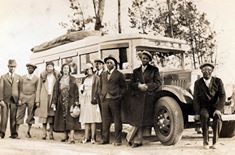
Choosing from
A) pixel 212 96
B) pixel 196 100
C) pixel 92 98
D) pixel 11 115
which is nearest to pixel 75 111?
pixel 92 98

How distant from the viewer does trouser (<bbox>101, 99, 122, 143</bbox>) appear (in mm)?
3293

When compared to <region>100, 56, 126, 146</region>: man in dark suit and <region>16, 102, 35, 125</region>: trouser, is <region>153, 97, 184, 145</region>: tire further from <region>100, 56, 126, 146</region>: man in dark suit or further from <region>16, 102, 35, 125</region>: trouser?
<region>16, 102, 35, 125</region>: trouser

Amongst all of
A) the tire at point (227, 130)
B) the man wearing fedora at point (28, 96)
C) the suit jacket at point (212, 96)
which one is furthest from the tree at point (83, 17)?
the tire at point (227, 130)

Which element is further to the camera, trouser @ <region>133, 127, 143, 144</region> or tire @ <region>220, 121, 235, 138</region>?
tire @ <region>220, 121, 235, 138</region>

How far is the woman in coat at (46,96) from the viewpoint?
12.3 feet

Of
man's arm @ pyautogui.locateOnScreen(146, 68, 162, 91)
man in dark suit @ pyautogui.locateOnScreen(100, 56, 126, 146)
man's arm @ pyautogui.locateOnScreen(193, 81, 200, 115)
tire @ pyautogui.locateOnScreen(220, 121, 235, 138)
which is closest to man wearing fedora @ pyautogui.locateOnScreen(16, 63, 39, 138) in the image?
man in dark suit @ pyautogui.locateOnScreen(100, 56, 126, 146)

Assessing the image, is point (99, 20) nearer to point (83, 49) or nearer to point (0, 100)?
point (83, 49)

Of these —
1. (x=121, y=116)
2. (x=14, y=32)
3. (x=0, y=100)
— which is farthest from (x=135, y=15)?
(x=0, y=100)

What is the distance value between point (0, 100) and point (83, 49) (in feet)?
2.81

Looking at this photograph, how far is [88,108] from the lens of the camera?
138 inches

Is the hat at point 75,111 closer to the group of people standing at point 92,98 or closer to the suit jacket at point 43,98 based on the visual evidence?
the group of people standing at point 92,98

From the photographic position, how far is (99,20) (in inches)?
132

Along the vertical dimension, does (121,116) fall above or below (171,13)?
below

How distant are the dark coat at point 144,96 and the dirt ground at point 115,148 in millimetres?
192
